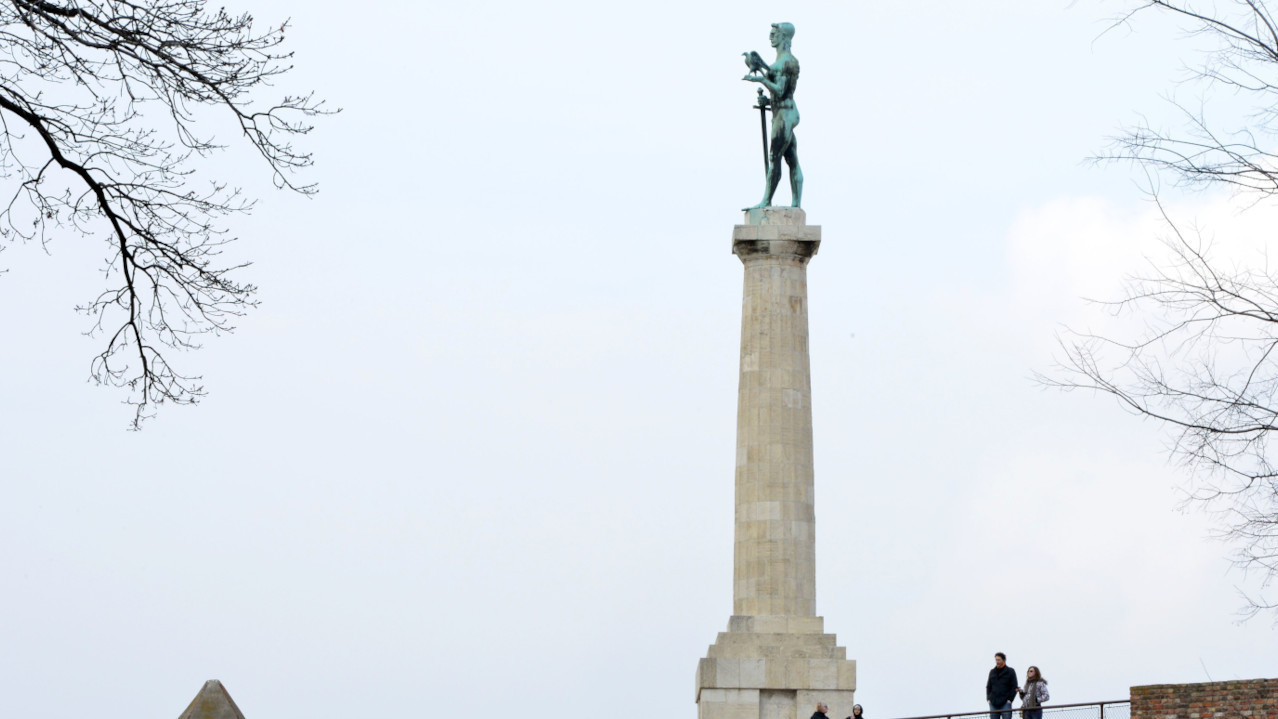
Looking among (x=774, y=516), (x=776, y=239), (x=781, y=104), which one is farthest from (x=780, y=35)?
(x=774, y=516)

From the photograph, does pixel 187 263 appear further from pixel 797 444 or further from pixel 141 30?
pixel 797 444

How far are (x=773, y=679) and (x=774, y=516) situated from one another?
10.5 ft

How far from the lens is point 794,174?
123 feet

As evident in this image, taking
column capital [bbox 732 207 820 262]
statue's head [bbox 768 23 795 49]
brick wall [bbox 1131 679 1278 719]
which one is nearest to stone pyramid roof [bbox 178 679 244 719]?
brick wall [bbox 1131 679 1278 719]

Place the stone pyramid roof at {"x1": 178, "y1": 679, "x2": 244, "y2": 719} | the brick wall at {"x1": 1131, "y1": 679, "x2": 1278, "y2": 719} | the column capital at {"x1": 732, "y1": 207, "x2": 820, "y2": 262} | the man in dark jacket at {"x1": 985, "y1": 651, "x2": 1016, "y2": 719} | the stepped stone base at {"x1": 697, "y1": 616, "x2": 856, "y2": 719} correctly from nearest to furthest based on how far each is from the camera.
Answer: the stone pyramid roof at {"x1": 178, "y1": 679, "x2": 244, "y2": 719} < the brick wall at {"x1": 1131, "y1": 679, "x2": 1278, "y2": 719} < the man in dark jacket at {"x1": 985, "y1": 651, "x2": 1016, "y2": 719} < the stepped stone base at {"x1": 697, "y1": 616, "x2": 856, "y2": 719} < the column capital at {"x1": 732, "y1": 207, "x2": 820, "y2": 262}

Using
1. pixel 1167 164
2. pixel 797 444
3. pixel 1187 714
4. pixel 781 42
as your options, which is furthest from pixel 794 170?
pixel 1167 164

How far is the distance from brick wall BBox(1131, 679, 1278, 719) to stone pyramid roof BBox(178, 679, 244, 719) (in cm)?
1765

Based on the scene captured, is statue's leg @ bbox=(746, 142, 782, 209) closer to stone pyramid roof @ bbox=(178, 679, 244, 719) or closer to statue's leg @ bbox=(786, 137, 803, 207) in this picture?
statue's leg @ bbox=(786, 137, 803, 207)

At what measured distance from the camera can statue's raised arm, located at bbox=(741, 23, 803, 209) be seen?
37.2 metres

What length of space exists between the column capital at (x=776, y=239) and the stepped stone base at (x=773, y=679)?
7467 millimetres

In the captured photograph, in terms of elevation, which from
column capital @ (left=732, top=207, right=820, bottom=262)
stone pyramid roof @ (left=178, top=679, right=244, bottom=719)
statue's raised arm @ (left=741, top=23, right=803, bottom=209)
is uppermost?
statue's raised arm @ (left=741, top=23, right=803, bottom=209)

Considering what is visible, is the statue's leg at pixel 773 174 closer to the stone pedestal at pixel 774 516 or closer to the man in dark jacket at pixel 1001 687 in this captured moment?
the stone pedestal at pixel 774 516

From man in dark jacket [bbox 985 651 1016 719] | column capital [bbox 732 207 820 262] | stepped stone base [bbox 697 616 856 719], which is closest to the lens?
man in dark jacket [bbox 985 651 1016 719]

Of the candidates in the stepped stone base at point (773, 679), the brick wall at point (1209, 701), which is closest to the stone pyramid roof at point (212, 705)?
the brick wall at point (1209, 701)
